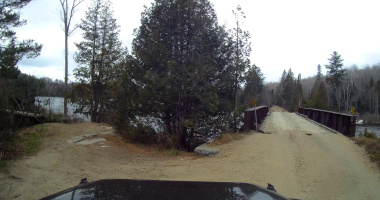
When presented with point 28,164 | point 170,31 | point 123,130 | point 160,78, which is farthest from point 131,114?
point 28,164

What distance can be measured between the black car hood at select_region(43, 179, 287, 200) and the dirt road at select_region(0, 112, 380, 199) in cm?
310

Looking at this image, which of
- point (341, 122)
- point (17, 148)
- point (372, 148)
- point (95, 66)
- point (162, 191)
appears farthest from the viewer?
point (95, 66)

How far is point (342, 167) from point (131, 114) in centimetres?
793

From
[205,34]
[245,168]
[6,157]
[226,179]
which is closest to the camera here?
[226,179]

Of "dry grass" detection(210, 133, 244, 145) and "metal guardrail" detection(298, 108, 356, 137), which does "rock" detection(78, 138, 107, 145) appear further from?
"metal guardrail" detection(298, 108, 356, 137)

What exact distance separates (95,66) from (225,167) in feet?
58.5

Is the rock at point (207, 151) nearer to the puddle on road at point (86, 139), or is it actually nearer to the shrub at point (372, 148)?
the puddle on road at point (86, 139)

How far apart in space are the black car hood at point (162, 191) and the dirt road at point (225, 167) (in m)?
3.10

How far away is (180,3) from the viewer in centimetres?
1116

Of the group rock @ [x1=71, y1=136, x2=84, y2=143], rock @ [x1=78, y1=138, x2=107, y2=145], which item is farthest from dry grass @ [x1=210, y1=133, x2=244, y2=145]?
rock @ [x1=71, y1=136, x2=84, y2=143]

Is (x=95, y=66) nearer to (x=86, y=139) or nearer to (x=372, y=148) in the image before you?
(x=86, y=139)

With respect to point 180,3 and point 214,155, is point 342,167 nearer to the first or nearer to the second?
point 214,155

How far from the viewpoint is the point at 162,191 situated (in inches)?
104

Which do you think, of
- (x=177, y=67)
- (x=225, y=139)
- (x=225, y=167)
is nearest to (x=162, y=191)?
(x=225, y=167)
